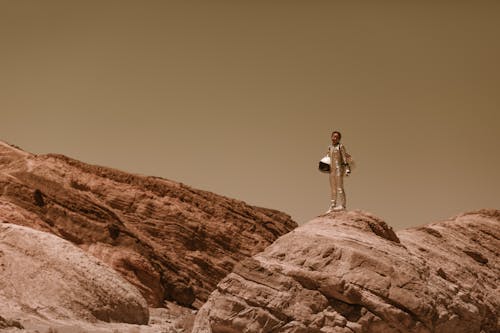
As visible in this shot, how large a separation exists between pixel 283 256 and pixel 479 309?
4.54 metres

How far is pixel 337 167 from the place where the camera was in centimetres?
2016

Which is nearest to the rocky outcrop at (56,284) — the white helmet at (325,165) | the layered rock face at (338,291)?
the layered rock face at (338,291)

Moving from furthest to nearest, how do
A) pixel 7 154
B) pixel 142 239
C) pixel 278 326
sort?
pixel 7 154
pixel 142 239
pixel 278 326

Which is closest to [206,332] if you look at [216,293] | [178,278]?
[216,293]

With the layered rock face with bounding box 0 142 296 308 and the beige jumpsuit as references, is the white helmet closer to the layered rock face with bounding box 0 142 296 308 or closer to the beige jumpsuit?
the beige jumpsuit

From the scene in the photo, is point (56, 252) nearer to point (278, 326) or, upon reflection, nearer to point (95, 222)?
point (278, 326)

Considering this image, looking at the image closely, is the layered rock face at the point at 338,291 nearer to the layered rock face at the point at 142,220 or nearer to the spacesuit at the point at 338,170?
the spacesuit at the point at 338,170

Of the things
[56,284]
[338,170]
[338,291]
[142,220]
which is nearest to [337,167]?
[338,170]

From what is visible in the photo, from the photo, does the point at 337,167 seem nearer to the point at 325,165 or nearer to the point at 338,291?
the point at 325,165

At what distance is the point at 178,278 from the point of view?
3008 cm

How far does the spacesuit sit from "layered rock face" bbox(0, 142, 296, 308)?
8626mm

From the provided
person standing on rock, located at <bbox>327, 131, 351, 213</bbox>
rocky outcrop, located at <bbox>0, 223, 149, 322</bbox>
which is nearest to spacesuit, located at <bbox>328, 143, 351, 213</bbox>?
person standing on rock, located at <bbox>327, 131, 351, 213</bbox>

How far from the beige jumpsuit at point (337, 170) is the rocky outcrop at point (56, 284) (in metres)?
4.93

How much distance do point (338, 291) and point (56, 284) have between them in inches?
234
